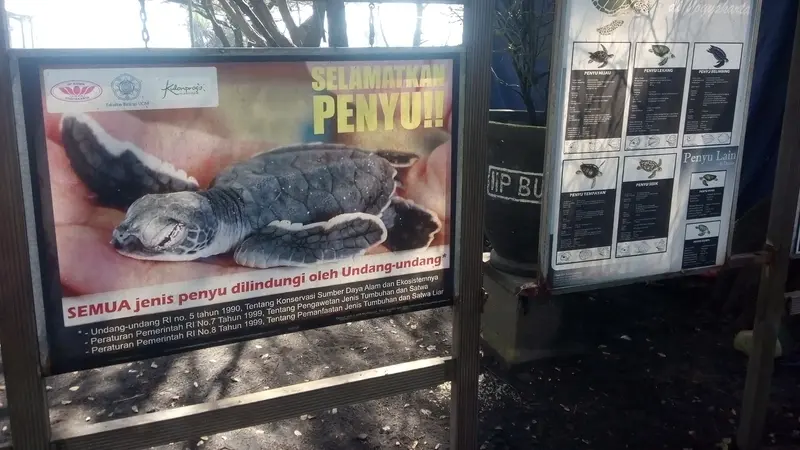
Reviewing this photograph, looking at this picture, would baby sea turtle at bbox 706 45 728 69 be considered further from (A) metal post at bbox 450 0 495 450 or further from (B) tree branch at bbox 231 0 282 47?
(B) tree branch at bbox 231 0 282 47

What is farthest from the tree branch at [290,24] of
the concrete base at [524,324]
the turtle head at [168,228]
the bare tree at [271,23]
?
the turtle head at [168,228]

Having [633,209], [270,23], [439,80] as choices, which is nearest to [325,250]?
[439,80]

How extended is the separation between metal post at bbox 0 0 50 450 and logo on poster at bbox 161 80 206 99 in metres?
0.37

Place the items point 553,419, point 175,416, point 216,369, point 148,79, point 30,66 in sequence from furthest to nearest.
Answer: point 216,369
point 553,419
point 175,416
point 148,79
point 30,66

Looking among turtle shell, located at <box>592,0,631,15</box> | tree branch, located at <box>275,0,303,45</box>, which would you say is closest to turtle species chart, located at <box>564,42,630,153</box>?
A: turtle shell, located at <box>592,0,631,15</box>

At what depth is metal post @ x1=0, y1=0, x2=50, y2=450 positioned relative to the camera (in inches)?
64.8

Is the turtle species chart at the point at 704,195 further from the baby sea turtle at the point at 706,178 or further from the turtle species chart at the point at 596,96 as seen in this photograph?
the turtle species chart at the point at 596,96

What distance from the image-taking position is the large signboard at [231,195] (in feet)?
5.74

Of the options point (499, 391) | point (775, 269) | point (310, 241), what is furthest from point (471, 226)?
point (499, 391)

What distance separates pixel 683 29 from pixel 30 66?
7.49 feet

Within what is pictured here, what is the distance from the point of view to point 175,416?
197cm

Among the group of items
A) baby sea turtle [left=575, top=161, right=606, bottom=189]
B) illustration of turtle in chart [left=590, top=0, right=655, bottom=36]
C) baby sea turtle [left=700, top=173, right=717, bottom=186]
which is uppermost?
illustration of turtle in chart [left=590, top=0, right=655, bottom=36]

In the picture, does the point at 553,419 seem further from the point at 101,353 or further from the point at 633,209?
the point at 101,353

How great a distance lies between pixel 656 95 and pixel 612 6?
419 millimetres
